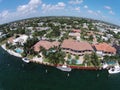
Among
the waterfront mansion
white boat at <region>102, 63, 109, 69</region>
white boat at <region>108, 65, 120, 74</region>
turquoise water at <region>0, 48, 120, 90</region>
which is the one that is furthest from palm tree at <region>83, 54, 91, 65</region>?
white boat at <region>108, 65, 120, 74</region>

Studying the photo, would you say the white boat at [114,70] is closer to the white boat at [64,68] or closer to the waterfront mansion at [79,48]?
the white boat at [64,68]

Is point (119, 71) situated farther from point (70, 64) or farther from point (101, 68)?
point (70, 64)

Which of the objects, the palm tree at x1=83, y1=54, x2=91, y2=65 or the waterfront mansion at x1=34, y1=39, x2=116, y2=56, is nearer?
the palm tree at x1=83, y1=54, x2=91, y2=65

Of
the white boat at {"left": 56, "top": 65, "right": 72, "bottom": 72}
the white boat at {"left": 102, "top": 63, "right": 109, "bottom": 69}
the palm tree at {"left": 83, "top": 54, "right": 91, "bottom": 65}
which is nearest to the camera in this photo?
the white boat at {"left": 56, "top": 65, "right": 72, "bottom": 72}

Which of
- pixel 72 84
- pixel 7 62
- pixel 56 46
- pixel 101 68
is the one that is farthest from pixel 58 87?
pixel 56 46

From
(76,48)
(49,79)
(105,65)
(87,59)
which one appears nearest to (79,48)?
(76,48)

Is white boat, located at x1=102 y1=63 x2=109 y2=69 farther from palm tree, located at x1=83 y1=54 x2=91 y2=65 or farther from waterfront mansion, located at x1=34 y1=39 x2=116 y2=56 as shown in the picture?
waterfront mansion, located at x1=34 y1=39 x2=116 y2=56

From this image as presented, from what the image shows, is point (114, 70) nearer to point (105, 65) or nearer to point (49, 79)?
point (105, 65)

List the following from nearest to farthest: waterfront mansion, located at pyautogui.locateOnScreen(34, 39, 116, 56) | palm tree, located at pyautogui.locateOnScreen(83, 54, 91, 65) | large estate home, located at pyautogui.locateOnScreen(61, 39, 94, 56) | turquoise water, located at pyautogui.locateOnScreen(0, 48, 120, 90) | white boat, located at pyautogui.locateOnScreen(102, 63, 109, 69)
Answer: turquoise water, located at pyautogui.locateOnScreen(0, 48, 120, 90) < white boat, located at pyautogui.locateOnScreen(102, 63, 109, 69) < palm tree, located at pyautogui.locateOnScreen(83, 54, 91, 65) < large estate home, located at pyautogui.locateOnScreen(61, 39, 94, 56) < waterfront mansion, located at pyautogui.locateOnScreen(34, 39, 116, 56)

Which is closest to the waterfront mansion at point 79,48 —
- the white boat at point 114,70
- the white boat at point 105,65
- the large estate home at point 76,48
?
the large estate home at point 76,48
